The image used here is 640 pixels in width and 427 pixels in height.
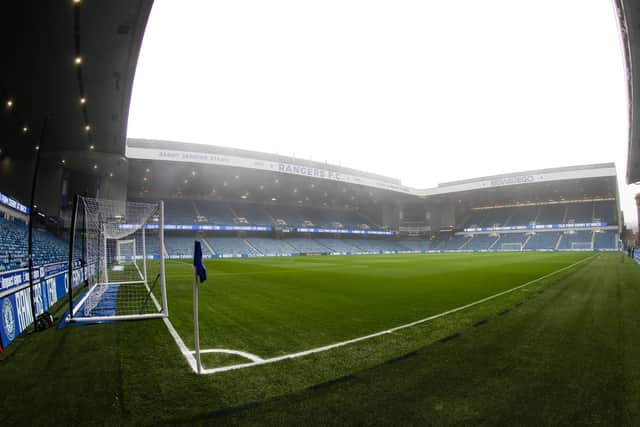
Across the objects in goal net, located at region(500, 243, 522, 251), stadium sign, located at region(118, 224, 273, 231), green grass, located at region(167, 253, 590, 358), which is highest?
stadium sign, located at region(118, 224, 273, 231)

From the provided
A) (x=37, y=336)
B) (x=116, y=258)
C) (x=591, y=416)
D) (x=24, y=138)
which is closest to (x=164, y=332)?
(x=37, y=336)

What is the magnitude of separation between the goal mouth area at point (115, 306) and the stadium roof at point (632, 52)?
18.2 m

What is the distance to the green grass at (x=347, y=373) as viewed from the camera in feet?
9.69

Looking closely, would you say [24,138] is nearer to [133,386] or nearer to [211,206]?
[133,386]

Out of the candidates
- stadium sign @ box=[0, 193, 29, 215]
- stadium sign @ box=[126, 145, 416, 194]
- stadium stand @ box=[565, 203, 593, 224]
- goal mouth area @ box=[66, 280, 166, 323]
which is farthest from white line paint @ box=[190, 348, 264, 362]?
stadium stand @ box=[565, 203, 593, 224]

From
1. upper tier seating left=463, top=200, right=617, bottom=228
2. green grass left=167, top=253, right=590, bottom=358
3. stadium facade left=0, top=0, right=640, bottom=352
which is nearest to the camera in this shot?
green grass left=167, top=253, right=590, bottom=358

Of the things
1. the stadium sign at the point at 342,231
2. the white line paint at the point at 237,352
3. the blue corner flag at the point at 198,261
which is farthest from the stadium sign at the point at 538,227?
the blue corner flag at the point at 198,261

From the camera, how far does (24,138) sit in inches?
843

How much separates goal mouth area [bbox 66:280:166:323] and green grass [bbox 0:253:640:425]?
49 centimetres

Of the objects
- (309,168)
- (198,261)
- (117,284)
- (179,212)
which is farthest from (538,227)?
(198,261)

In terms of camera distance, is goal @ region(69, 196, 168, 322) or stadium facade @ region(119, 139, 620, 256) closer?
goal @ region(69, 196, 168, 322)

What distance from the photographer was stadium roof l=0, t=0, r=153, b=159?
10781 millimetres

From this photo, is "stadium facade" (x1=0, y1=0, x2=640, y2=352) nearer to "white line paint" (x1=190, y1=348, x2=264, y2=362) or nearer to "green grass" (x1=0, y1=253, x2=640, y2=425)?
"green grass" (x1=0, y1=253, x2=640, y2=425)

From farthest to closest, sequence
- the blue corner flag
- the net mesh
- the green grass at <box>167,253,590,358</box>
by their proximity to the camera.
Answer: the net mesh, the green grass at <box>167,253,590,358</box>, the blue corner flag
